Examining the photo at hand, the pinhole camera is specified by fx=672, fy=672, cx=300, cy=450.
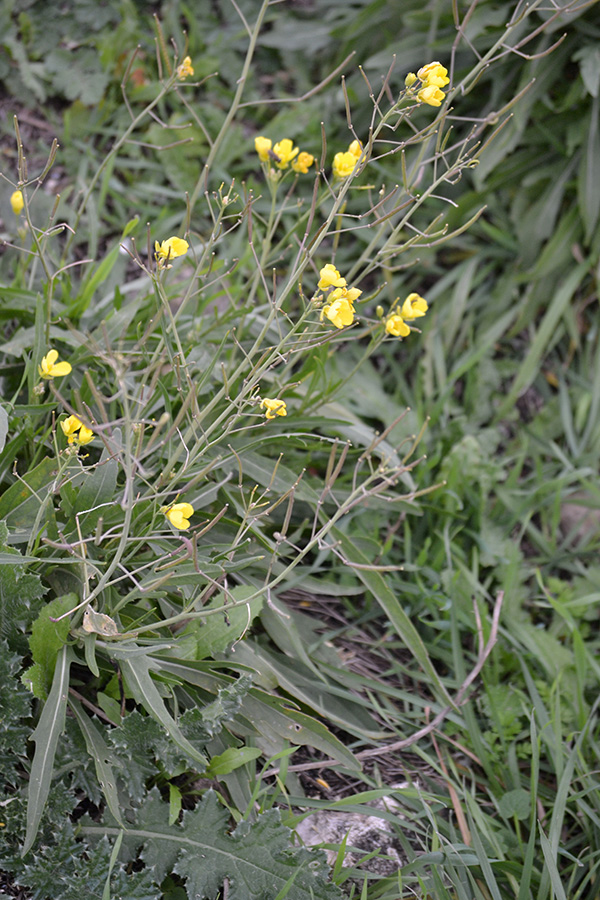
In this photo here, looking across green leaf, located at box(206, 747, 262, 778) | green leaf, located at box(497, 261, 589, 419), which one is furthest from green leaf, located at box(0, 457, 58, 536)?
green leaf, located at box(497, 261, 589, 419)

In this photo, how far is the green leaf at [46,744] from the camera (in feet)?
3.89

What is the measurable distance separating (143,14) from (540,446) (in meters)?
2.46

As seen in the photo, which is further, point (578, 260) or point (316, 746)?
point (578, 260)

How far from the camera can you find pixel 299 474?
186 cm

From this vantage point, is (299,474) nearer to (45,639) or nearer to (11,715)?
(45,639)

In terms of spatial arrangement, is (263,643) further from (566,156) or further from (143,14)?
(143,14)

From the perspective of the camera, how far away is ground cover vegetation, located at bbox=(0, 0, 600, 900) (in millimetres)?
1290

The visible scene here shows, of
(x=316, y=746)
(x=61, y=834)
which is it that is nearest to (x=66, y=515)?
(x=61, y=834)

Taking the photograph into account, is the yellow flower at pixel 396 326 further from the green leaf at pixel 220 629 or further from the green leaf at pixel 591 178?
the green leaf at pixel 591 178

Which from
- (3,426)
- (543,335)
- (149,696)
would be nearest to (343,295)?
(3,426)

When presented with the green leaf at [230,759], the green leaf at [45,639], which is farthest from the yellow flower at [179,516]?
the green leaf at [230,759]

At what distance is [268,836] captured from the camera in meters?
1.33

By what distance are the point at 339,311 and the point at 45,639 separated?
83 centimetres

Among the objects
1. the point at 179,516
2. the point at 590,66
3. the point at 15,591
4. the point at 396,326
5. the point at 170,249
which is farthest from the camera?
the point at 590,66
